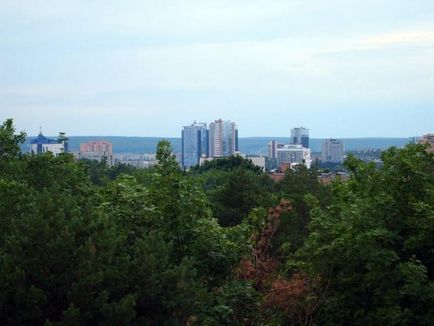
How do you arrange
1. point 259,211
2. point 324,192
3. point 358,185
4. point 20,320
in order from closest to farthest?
point 20,320 → point 358,185 → point 259,211 → point 324,192

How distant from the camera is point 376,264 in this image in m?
10.8

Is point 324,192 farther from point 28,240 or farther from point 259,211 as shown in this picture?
point 28,240

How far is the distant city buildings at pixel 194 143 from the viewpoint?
182500mm

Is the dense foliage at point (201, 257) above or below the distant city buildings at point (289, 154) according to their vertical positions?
above

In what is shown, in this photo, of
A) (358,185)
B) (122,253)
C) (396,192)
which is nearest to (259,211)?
(358,185)

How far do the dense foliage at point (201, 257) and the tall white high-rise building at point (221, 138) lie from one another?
16765 cm

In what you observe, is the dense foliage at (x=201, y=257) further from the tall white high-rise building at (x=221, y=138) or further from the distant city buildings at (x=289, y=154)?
the tall white high-rise building at (x=221, y=138)

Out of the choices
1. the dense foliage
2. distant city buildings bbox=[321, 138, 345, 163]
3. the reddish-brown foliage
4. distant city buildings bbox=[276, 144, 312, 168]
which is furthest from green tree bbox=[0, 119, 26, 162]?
distant city buildings bbox=[321, 138, 345, 163]

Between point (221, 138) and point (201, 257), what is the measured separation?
174 metres

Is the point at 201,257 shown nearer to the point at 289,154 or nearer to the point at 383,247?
the point at 383,247

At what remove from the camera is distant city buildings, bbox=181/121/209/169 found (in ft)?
599

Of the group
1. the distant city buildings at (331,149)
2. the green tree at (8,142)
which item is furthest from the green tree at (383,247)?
the distant city buildings at (331,149)

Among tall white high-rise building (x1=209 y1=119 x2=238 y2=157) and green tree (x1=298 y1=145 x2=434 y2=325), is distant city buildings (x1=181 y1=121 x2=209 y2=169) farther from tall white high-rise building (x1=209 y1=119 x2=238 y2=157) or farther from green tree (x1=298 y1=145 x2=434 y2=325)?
green tree (x1=298 y1=145 x2=434 y2=325)

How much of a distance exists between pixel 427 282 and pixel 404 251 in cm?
72
